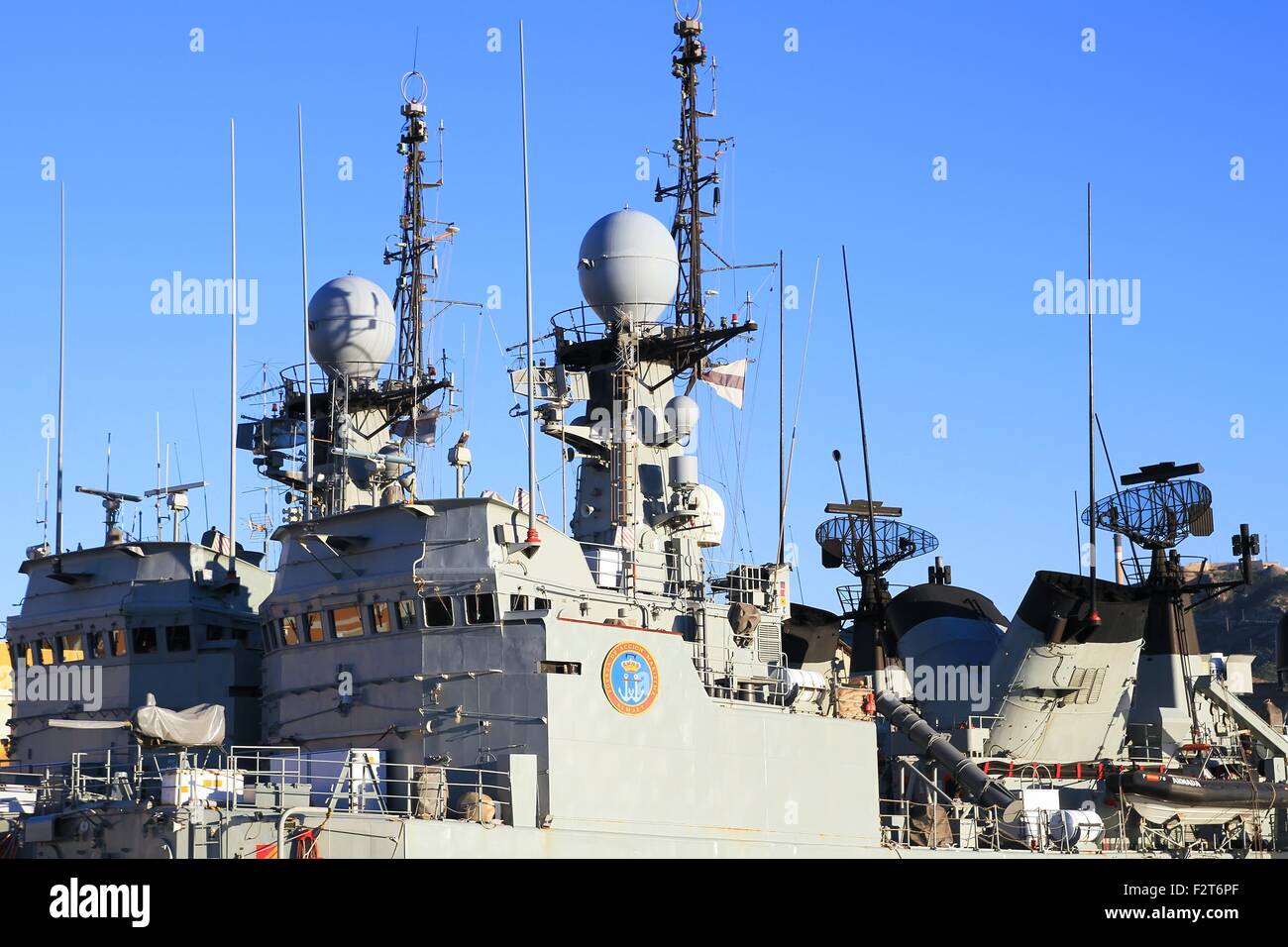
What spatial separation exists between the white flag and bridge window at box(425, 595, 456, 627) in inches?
470

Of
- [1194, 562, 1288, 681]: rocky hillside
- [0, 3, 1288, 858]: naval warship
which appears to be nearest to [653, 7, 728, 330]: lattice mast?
[0, 3, 1288, 858]: naval warship

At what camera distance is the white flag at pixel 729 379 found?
3819cm

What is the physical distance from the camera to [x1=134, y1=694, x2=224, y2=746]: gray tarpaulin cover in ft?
85.1

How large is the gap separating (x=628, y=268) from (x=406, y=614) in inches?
441

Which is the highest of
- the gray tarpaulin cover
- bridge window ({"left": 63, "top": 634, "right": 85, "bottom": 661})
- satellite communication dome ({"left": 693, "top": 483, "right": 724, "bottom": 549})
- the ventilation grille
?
satellite communication dome ({"left": 693, "top": 483, "right": 724, "bottom": 549})

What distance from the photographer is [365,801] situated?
27062mm

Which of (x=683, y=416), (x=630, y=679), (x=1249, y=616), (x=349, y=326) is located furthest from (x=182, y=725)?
(x=1249, y=616)

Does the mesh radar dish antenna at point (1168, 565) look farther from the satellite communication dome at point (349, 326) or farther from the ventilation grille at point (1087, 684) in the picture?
the satellite communication dome at point (349, 326)

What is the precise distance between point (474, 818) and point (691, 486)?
10.8 meters
